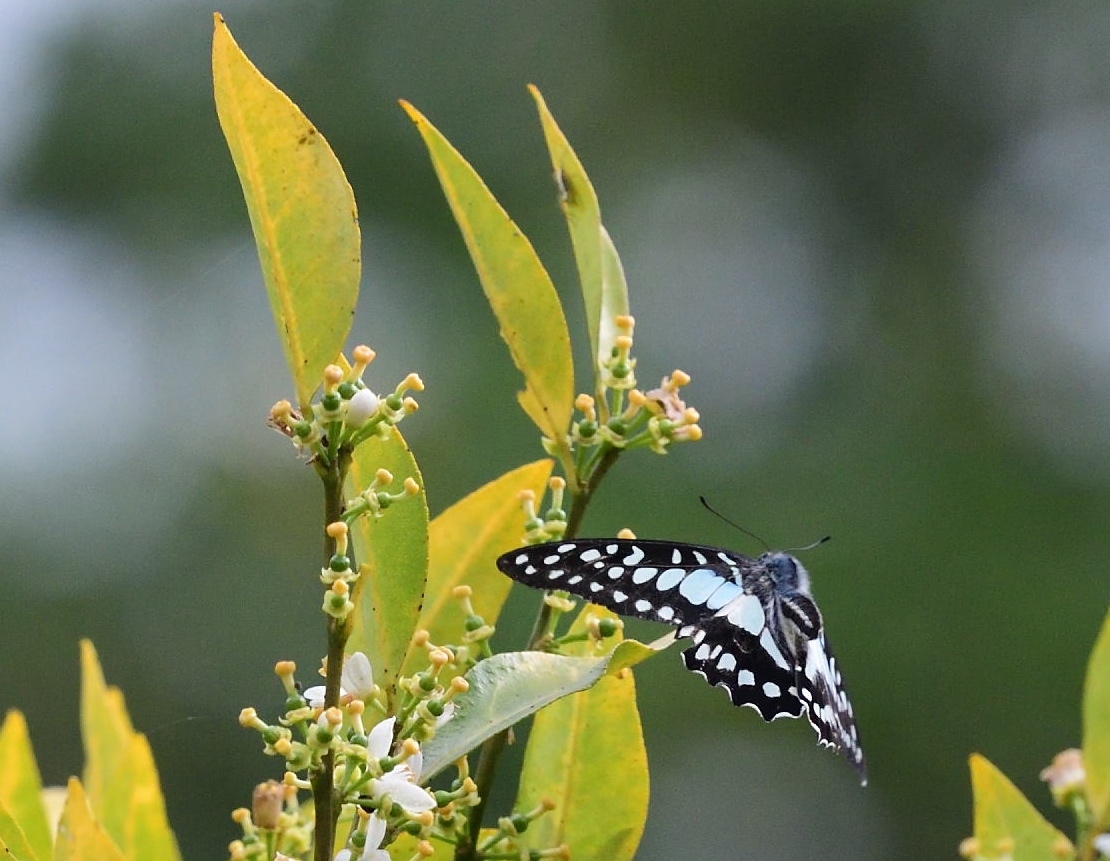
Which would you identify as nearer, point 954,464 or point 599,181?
point 954,464

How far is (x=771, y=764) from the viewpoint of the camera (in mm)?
6215

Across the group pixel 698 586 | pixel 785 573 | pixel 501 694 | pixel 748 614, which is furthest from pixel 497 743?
pixel 785 573

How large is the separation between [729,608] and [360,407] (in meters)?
0.64

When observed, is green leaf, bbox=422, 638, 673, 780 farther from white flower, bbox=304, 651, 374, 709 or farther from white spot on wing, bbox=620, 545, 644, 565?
white spot on wing, bbox=620, 545, 644, 565

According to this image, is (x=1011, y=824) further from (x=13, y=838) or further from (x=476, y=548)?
(x=13, y=838)

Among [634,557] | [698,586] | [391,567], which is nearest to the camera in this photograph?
[391,567]

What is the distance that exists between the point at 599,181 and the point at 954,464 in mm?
2849

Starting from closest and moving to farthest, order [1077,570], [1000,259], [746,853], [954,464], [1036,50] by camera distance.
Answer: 1. [1077,570]
2. [954,464]
3. [746,853]
4. [1000,259]
5. [1036,50]

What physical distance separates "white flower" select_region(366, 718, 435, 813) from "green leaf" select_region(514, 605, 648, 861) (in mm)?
187

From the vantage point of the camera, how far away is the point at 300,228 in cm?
81

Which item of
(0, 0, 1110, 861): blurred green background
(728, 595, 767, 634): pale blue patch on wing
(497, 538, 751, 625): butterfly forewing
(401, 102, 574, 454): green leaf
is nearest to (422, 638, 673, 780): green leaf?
(497, 538, 751, 625): butterfly forewing

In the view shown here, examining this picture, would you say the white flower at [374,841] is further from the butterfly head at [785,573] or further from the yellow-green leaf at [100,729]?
the butterfly head at [785,573]

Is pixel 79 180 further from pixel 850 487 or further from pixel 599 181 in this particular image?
pixel 850 487

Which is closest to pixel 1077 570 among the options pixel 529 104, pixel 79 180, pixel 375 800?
pixel 529 104
